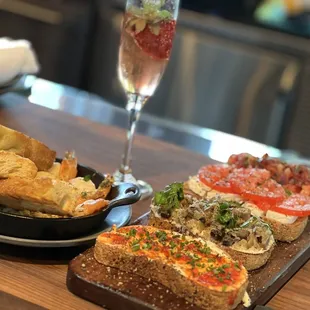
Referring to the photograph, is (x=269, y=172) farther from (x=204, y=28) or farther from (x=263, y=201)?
(x=204, y=28)

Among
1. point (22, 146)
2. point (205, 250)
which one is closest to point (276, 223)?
point (205, 250)

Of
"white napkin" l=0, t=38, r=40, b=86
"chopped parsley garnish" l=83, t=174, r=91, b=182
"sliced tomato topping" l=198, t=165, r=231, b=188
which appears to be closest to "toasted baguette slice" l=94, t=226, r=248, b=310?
"chopped parsley garnish" l=83, t=174, r=91, b=182

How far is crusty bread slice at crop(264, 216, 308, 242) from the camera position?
139cm

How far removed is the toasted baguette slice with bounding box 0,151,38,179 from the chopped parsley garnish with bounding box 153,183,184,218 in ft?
0.71

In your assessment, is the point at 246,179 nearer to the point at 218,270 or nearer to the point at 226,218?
the point at 226,218

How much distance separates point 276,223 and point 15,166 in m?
0.47

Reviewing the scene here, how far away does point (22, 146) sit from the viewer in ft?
4.42

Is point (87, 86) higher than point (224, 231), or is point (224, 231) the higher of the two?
point (224, 231)

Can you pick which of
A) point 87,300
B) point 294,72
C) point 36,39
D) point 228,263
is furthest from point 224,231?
point 36,39

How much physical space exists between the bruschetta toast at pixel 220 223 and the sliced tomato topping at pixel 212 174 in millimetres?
143

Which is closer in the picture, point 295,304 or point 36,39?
point 295,304

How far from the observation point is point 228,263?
3.83 feet

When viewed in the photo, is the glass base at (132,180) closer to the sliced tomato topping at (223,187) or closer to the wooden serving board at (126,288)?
the sliced tomato topping at (223,187)

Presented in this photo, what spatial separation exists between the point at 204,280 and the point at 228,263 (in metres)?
0.07
